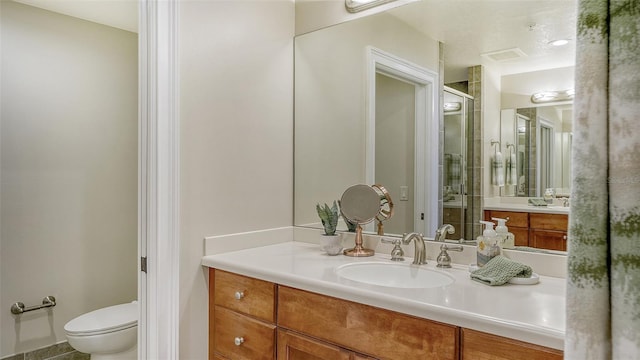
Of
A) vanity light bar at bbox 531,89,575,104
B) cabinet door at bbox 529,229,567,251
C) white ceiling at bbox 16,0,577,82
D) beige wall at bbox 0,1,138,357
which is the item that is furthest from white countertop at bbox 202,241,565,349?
beige wall at bbox 0,1,138,357

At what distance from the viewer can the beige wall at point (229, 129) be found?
1.61 meters

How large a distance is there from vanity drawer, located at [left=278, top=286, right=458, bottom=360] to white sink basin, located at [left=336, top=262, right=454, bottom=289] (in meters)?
0.18

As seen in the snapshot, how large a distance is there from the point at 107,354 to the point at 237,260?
49.7 inches

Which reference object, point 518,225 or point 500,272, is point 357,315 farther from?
point 518,225

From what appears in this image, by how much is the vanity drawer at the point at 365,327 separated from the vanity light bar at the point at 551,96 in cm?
89

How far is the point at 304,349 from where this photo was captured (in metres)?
1.32

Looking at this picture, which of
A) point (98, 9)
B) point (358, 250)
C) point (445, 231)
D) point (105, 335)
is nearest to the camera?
point (445, 231)

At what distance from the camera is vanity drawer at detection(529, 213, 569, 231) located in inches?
53.4

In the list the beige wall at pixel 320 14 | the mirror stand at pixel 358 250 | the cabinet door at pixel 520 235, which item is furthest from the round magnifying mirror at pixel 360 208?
the beige wall at pixel 320 14

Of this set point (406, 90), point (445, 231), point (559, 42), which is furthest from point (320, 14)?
point (445, 231)

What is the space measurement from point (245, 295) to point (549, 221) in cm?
112

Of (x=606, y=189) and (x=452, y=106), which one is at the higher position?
(x=452, y=106)

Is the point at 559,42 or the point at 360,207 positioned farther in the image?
the point at 360,207

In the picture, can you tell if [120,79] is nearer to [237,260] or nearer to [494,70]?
[237,260]
